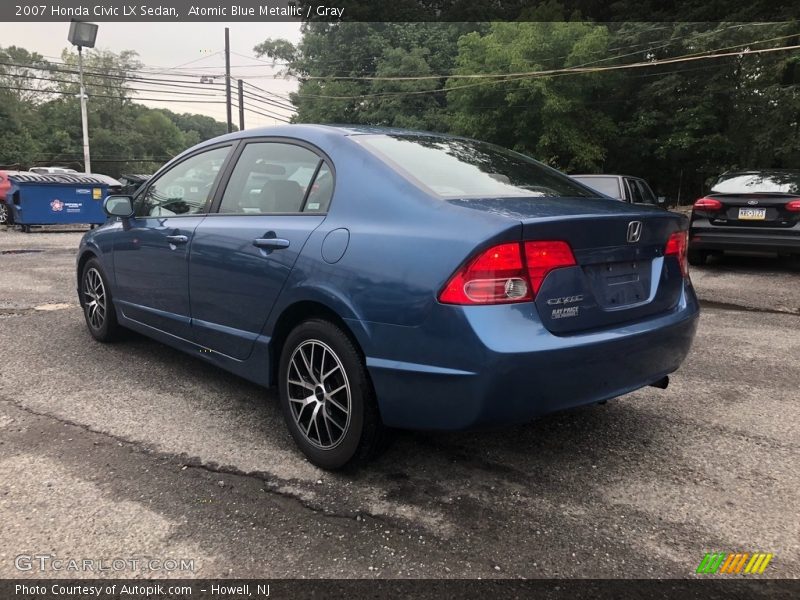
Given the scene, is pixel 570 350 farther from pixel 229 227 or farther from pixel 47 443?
pixel 47 443

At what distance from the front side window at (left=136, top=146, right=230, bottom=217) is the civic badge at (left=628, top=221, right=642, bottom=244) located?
2.36 m

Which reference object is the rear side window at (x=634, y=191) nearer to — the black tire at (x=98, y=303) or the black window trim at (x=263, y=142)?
the black window trim at (x=263, y=142)

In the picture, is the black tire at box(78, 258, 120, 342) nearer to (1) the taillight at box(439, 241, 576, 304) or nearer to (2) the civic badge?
(1) the taillight at box(439, 241, 576, 304)

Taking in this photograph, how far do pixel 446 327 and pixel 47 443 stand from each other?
2.21 metres

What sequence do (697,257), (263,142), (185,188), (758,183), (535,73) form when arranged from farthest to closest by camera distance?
(535,73) < (697,257) < (758,183) < (185,188) < (263,142)

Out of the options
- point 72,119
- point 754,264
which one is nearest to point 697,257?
point 754,264

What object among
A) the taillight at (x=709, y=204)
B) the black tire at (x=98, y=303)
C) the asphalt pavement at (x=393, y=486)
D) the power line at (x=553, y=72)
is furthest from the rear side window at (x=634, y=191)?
the power line at (x=553, y=72)

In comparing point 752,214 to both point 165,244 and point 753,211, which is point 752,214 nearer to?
point 753,211

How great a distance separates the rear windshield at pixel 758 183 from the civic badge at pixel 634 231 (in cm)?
687

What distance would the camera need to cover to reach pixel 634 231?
262 centimetres

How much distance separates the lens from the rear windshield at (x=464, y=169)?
2.78 metres

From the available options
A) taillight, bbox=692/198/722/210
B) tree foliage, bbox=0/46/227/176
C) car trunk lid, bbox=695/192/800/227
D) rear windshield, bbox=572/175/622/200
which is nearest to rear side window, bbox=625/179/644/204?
rear windshield, bbox=572/175/622/200

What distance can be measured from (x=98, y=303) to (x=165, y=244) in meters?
→ 1.43

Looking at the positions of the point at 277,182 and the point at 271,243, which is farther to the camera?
the point at 277,182
